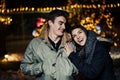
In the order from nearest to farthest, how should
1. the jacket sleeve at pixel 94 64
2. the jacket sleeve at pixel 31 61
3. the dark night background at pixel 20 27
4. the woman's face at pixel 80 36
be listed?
the jacket sleeve at pixel 94 64, the woman's face at pixel 80 36, the jacket sleeve at pixel 31 61, the dark night background at pixel 20 27

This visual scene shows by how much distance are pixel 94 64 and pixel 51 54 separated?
58cm

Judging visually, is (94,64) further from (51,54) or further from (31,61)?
(31,61)

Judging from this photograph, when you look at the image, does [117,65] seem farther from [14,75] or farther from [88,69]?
[88,69]

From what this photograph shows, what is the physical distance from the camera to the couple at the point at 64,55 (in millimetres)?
5094

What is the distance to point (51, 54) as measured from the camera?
528cm

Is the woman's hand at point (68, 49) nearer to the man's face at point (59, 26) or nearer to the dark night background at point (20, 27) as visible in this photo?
the man's face at point (59, 26)

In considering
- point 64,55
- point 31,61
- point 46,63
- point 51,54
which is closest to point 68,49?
point 64,55

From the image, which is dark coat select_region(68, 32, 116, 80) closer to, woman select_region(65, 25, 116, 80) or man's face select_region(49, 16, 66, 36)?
woman select_region(65, 25, 116, 80)

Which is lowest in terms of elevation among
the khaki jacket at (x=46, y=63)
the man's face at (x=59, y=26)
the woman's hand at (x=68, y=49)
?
the khaki jacket at (x=46, y=63)

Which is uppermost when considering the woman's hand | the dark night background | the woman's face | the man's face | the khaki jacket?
the man's face

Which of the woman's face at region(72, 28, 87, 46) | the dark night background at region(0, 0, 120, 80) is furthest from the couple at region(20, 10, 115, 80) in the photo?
the dark night background at region(0, 0, 120, 80)

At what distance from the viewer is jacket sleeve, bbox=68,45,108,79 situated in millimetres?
5051

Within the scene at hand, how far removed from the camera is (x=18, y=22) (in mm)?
13766

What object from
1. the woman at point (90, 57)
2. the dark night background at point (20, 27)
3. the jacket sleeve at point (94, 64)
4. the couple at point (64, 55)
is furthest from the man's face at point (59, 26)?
the dark night background at point (20, 27)
